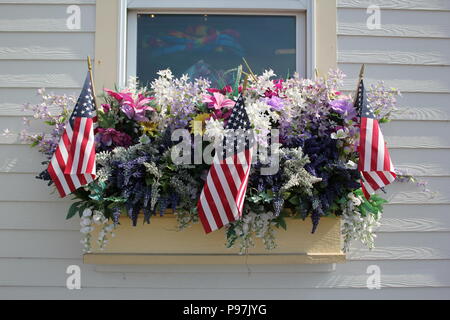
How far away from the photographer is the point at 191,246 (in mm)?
2248

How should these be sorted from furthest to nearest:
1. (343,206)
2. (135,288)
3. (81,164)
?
(135,288) < (343,206) < (81,164)

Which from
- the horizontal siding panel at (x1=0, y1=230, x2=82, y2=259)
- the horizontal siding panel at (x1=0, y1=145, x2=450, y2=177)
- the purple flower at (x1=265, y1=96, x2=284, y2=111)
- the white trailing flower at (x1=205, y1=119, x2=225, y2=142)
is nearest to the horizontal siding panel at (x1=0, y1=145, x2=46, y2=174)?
the horizontal siding panel at (x1=0, y1=145, x2=450, y2=177)

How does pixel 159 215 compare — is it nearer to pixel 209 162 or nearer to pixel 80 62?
pixel 209 162

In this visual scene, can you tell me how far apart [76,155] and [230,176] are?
698mm

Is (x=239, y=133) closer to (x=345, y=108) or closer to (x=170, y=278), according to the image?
(x=345, y=108)

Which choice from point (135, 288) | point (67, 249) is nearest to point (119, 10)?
point (67, 249)

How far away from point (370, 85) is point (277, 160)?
76cm

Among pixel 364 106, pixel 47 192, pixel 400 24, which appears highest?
pixel 400 24

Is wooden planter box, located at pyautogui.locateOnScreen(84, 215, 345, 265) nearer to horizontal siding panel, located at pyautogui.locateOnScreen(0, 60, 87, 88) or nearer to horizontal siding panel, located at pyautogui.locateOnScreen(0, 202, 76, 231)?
horizontal siding panel, located at pyautogui.locateOnScreen(0, 202, 76, 231)

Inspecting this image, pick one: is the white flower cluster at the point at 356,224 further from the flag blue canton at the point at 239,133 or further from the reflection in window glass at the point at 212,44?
the reflection in window glass at the point at 212,44

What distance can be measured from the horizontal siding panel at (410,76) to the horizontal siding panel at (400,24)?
18cm

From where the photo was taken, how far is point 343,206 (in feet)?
7.16

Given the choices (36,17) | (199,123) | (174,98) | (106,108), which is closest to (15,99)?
(36,17)

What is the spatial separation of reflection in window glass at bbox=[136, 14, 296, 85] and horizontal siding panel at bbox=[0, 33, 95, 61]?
296 mm
